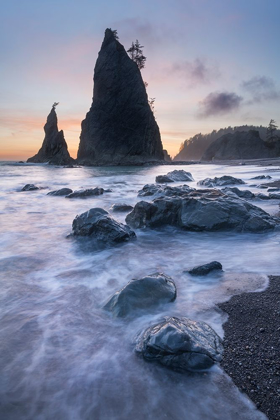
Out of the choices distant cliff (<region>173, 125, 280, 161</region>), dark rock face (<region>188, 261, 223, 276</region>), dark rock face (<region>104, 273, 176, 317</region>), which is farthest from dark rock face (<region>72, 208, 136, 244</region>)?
distant cliff (<region>173, 125, 280, 161</region>)

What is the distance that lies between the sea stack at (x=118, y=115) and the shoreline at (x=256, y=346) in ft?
155

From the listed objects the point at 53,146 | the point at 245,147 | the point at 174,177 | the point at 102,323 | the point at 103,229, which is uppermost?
the point at 245,147

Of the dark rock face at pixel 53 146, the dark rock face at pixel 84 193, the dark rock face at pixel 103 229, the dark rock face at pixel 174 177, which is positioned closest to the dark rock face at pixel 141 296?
the dark rock face at pixel 103 229

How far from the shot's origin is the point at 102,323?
2.34m

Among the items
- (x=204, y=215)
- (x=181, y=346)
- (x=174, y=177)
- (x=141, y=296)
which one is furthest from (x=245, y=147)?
(x=181, y=346)

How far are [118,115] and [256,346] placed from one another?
51929 mm

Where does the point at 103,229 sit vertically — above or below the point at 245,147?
below

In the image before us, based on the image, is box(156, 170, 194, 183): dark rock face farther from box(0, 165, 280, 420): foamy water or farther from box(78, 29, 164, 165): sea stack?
box(78, 29, 164, 165): sea stack

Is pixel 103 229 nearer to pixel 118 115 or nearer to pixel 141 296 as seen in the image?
pixel 141 296

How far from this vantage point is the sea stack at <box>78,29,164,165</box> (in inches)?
1928

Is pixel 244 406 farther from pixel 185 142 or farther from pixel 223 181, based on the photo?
pixel 185 142

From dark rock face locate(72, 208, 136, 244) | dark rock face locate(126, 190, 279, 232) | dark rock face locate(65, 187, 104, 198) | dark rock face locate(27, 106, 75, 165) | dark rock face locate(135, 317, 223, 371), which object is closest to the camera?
dark rock face locate(135, 317, 223, 371)

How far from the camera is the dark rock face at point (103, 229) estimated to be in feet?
14.7

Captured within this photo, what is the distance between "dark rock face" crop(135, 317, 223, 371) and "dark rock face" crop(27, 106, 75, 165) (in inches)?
2124
